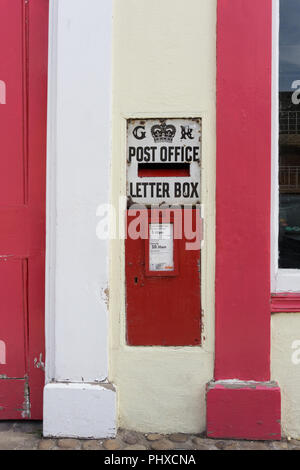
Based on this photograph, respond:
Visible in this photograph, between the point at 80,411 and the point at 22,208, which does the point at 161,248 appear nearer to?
the point at 22,208

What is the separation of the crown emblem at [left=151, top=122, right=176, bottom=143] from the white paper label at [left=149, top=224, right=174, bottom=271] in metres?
0.55

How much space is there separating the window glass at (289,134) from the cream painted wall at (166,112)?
491 mm

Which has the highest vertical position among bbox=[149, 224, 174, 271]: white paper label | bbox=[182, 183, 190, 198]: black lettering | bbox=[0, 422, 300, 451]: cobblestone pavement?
bbox=[182, 183, 190, 198]: black lettering

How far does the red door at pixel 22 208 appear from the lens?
2.73 meters

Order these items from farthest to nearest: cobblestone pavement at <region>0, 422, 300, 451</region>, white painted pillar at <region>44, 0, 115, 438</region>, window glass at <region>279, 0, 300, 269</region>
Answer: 1. window glass at <region>279, 0, 300, 269</region>
2. white painted pillar at <region>44, 0, 115, 438</region>
3. cobblestone pavement at <region>0, 422, 300, 451</region>

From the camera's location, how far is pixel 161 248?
261 cm

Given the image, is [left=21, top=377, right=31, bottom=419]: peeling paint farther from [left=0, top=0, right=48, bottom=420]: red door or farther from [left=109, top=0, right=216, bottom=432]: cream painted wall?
[left=109, top=0, right=216, bottom=432]: cream painted wall

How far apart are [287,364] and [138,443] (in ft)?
3.46

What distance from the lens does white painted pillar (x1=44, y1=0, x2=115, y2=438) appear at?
254 centimetres

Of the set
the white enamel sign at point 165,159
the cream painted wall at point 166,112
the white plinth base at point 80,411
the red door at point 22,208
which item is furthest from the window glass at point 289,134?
the red door at point 22,208

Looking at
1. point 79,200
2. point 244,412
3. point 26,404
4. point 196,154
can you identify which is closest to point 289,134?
point 196,154

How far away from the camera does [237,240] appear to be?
2.55 meters

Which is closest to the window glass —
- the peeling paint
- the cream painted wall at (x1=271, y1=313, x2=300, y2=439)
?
the cream painted wall at (x1=271, y1=313, x2=300, y2=439)
